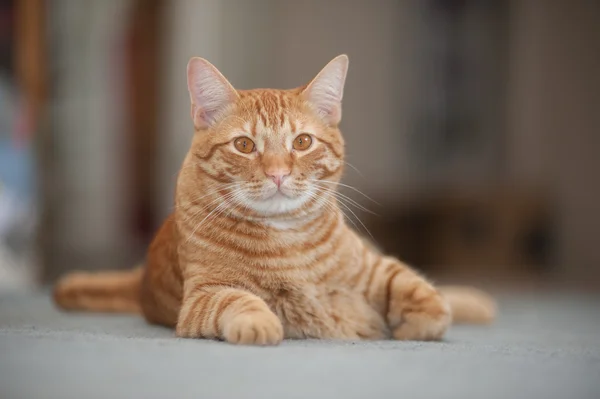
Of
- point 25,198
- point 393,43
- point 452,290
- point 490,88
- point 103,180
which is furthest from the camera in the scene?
point 393,43

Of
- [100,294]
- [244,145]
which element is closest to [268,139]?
[244,145]

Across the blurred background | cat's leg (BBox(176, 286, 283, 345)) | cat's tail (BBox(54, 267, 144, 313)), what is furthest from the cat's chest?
the blurred background

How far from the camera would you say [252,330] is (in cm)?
121

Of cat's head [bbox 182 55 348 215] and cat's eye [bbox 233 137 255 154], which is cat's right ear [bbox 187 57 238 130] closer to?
cat's head [bbox 182 55 348 215]

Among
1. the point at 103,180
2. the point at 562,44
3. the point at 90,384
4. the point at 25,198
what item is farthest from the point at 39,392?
the point at 562,44

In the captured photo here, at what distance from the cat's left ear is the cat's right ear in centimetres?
19

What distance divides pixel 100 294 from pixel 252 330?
42.9 inches

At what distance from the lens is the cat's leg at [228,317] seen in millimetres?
1220

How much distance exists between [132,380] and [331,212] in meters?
0.73

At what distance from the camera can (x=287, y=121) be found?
4.93 ft

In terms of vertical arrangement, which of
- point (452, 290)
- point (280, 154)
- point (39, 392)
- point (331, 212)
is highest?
point (280, 154)

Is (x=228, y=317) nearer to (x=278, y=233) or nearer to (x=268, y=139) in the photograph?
(x=278, y=233)

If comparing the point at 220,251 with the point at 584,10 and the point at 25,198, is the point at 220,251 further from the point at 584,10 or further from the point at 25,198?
the point at 584,10

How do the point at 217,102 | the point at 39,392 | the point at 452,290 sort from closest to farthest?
the point at 39,392
the point at 217,102
the point at 452,290
